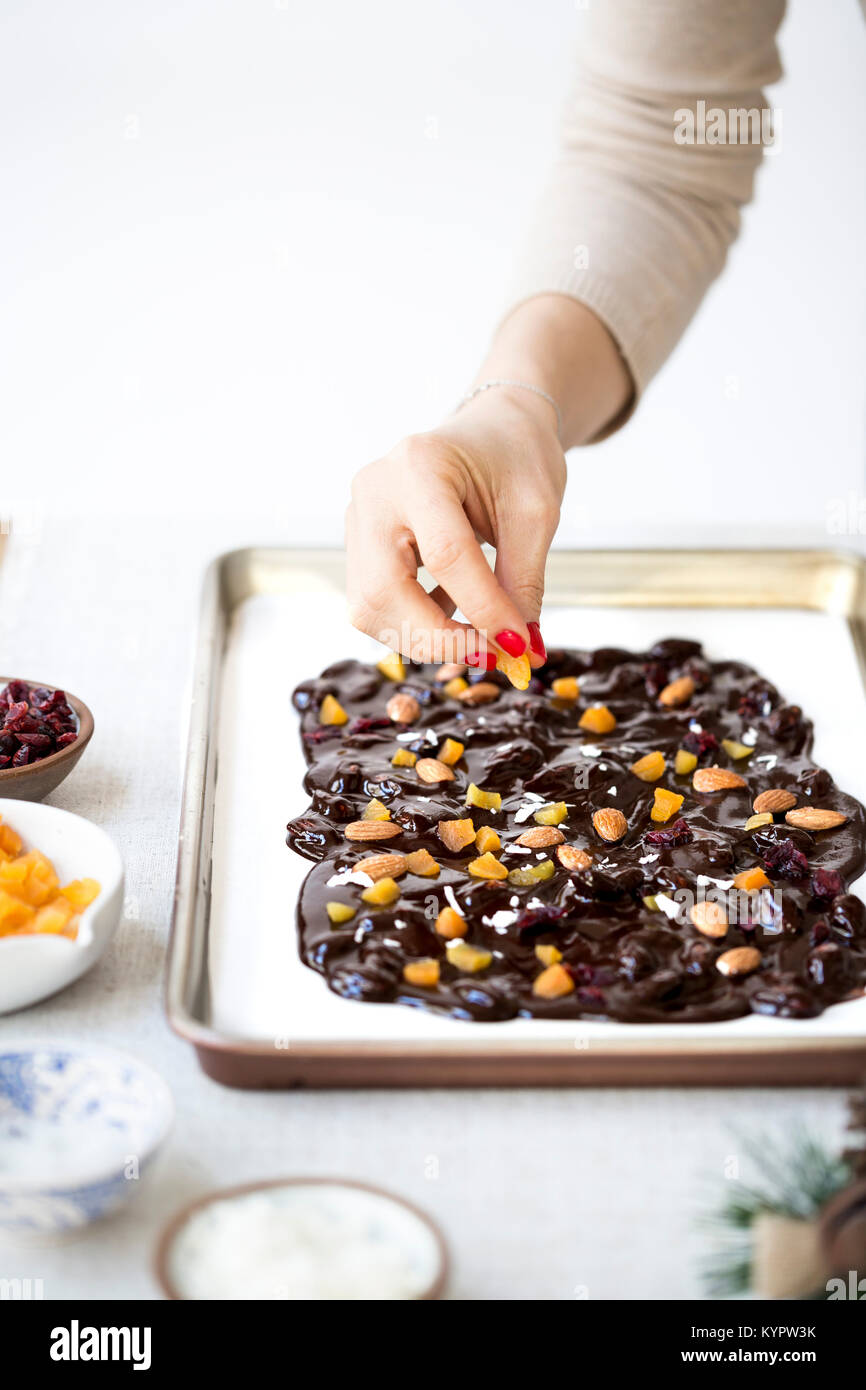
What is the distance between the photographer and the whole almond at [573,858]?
118 cm

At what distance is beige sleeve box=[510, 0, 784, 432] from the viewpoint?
5.09 feet

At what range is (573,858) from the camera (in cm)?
118

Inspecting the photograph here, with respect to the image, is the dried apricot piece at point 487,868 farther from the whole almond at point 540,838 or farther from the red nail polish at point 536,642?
the red nail polish at point 536,642

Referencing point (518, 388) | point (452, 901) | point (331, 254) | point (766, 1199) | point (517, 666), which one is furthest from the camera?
point (331, 254)

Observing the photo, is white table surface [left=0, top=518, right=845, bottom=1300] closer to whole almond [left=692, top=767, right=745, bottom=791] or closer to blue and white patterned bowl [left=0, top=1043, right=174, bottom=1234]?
blue and white patterned bowl [left=0, top=1043, right=174, bottom=1234]

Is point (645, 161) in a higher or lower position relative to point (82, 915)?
higher

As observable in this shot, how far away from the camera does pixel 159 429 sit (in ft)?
8.63

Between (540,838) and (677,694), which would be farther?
(677,694)

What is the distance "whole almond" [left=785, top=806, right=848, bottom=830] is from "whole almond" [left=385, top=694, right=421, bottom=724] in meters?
0.40

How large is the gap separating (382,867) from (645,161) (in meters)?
0.96

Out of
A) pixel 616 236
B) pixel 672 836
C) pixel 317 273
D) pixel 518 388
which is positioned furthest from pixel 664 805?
pixel 317 273

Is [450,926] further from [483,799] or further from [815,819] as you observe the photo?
[815,819]
